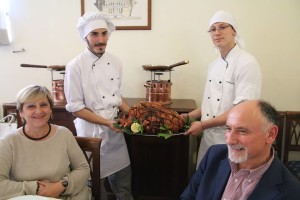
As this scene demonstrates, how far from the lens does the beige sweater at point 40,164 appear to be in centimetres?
131

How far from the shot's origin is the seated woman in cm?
133

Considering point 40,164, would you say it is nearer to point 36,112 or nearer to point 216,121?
point 36,112

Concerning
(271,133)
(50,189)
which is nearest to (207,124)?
(271,133)

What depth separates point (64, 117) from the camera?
2.34m

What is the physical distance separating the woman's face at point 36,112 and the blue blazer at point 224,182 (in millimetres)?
823

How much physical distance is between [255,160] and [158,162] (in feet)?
4.06

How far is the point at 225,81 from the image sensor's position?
179 centimetres

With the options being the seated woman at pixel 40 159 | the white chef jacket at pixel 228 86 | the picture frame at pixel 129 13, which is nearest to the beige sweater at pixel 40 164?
the seated woman at pixel 40 159

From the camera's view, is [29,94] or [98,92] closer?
[29,94]

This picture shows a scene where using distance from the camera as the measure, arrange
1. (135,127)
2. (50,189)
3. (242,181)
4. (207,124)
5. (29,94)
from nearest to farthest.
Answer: (242,181) < (50,189) < (29,94) < (135,127) < (207,124)

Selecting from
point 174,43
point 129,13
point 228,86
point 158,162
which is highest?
point 129,13

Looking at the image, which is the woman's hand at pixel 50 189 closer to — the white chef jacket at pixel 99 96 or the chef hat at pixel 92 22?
the white chef jacket at pixel 99 96

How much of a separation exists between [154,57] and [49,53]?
1069 millimetres

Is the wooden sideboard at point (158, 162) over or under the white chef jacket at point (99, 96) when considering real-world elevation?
under
